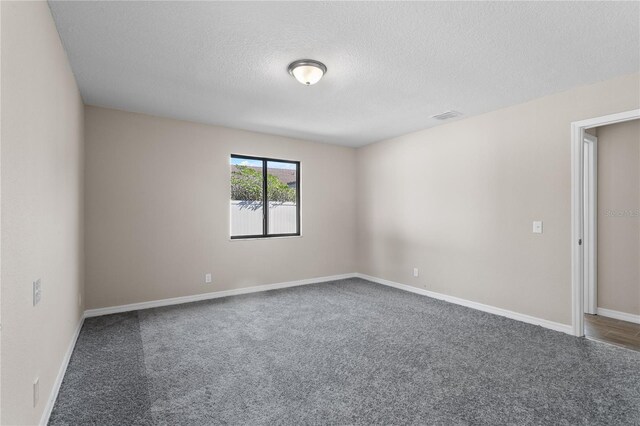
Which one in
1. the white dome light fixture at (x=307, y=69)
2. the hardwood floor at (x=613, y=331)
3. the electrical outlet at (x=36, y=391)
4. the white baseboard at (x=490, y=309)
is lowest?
the hardwood floor at (x=613, y=331)

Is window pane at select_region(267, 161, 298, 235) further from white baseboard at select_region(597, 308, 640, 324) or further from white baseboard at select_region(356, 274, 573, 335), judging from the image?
white baseboard at select_region(597, 308, 640, 324)

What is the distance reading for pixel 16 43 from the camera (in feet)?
4.91

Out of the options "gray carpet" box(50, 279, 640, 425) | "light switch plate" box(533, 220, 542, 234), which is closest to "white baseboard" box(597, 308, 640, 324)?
"gray carpet" box(50, 279, 640, 425)

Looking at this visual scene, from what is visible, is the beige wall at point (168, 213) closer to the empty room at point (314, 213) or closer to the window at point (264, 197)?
the empty room at point (314, 213)

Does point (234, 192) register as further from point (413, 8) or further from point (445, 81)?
point (413, 8)

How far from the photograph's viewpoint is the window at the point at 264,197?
5.08 metres

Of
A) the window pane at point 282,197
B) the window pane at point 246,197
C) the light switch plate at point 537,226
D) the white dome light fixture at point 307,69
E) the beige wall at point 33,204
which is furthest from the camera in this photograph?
the window pane at point 282,197

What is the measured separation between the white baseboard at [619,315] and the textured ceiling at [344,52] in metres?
2.65

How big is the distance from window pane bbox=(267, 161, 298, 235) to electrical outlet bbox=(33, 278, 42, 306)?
3650mm

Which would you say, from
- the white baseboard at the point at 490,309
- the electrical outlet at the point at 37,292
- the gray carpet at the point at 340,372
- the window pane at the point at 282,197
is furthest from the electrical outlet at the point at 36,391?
the white baseboard at the point at 490,309

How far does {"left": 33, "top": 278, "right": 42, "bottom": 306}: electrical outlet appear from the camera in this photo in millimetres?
1748

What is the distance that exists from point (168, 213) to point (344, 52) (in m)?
3.14

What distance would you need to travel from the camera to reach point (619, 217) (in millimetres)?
3828

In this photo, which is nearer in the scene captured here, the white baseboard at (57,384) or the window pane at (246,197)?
the white baseboard at (57,384)
